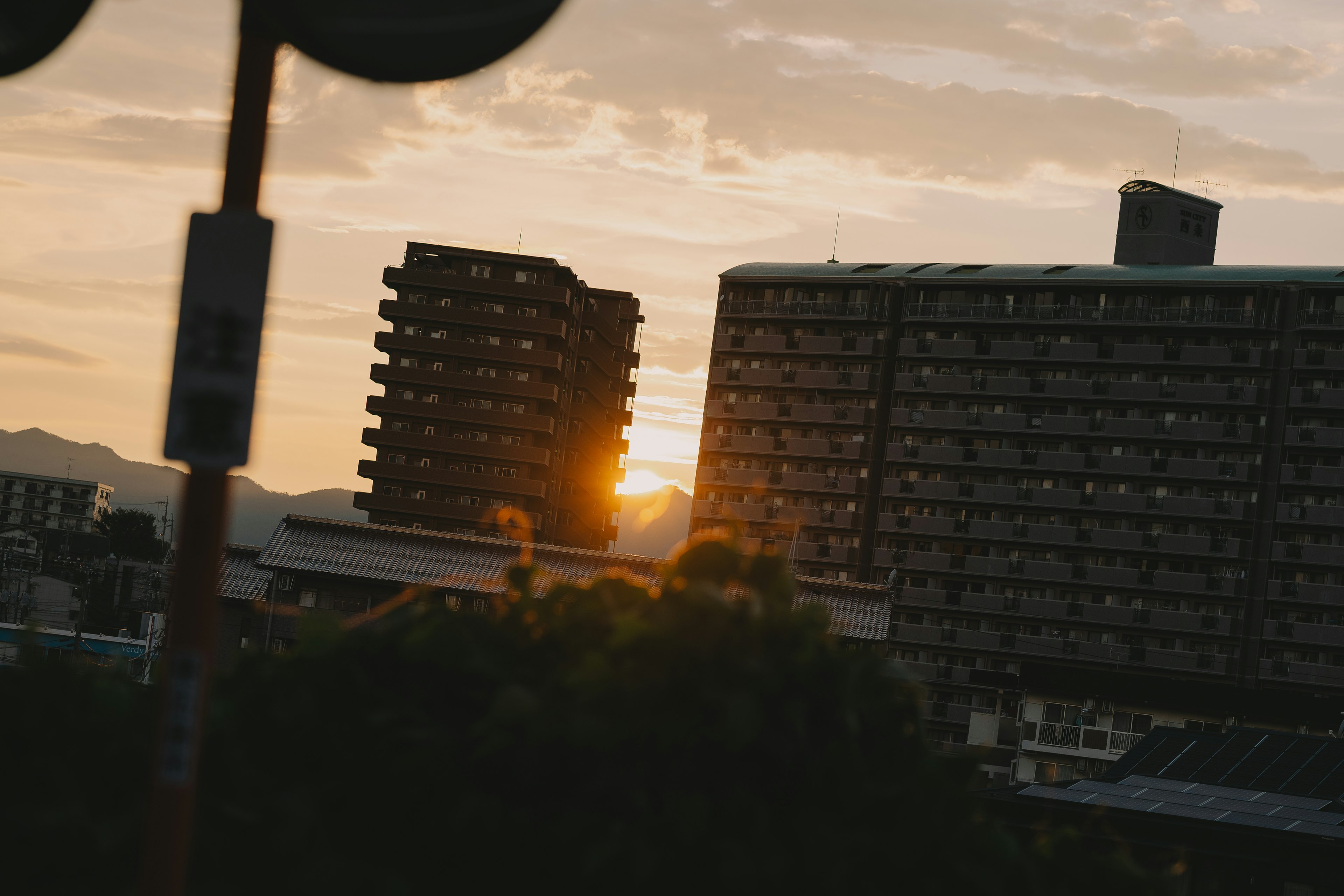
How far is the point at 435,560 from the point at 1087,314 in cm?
5282

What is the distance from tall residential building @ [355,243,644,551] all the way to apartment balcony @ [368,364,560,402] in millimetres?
95

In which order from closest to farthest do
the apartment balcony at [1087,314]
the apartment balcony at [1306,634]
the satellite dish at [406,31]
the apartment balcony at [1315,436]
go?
the satellite dish at [406,31]
the apartment balcony at [1306,634]
the apartment balcony at [1315,436]
the apartment balcony at [1087,314]

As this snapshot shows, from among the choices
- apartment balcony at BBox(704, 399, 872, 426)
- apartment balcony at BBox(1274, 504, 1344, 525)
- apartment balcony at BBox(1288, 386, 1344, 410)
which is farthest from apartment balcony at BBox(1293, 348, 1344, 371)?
apartment balcony at BBox(704, 399, 872, 426)

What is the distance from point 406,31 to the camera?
146 inches

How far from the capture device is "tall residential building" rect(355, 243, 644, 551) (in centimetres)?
10800

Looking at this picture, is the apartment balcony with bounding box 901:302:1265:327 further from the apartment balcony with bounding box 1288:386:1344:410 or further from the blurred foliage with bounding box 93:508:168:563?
the blurred foliage with bounding box 93:508:168:563

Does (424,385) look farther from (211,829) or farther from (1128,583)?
(211,829)

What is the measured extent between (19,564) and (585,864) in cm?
14148

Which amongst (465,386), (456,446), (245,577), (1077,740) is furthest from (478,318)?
(1077,740)

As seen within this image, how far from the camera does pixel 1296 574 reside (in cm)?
8594

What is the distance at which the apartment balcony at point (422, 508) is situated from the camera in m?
106

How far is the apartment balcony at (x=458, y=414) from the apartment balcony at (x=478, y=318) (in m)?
7.03

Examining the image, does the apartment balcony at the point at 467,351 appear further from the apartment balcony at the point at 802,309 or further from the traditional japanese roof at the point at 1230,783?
the traditional japanese roof at the point at 1230,783

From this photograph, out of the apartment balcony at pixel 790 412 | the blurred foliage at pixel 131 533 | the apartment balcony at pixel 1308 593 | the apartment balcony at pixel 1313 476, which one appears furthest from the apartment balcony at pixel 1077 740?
the blurred foliage at pixel 131 533
